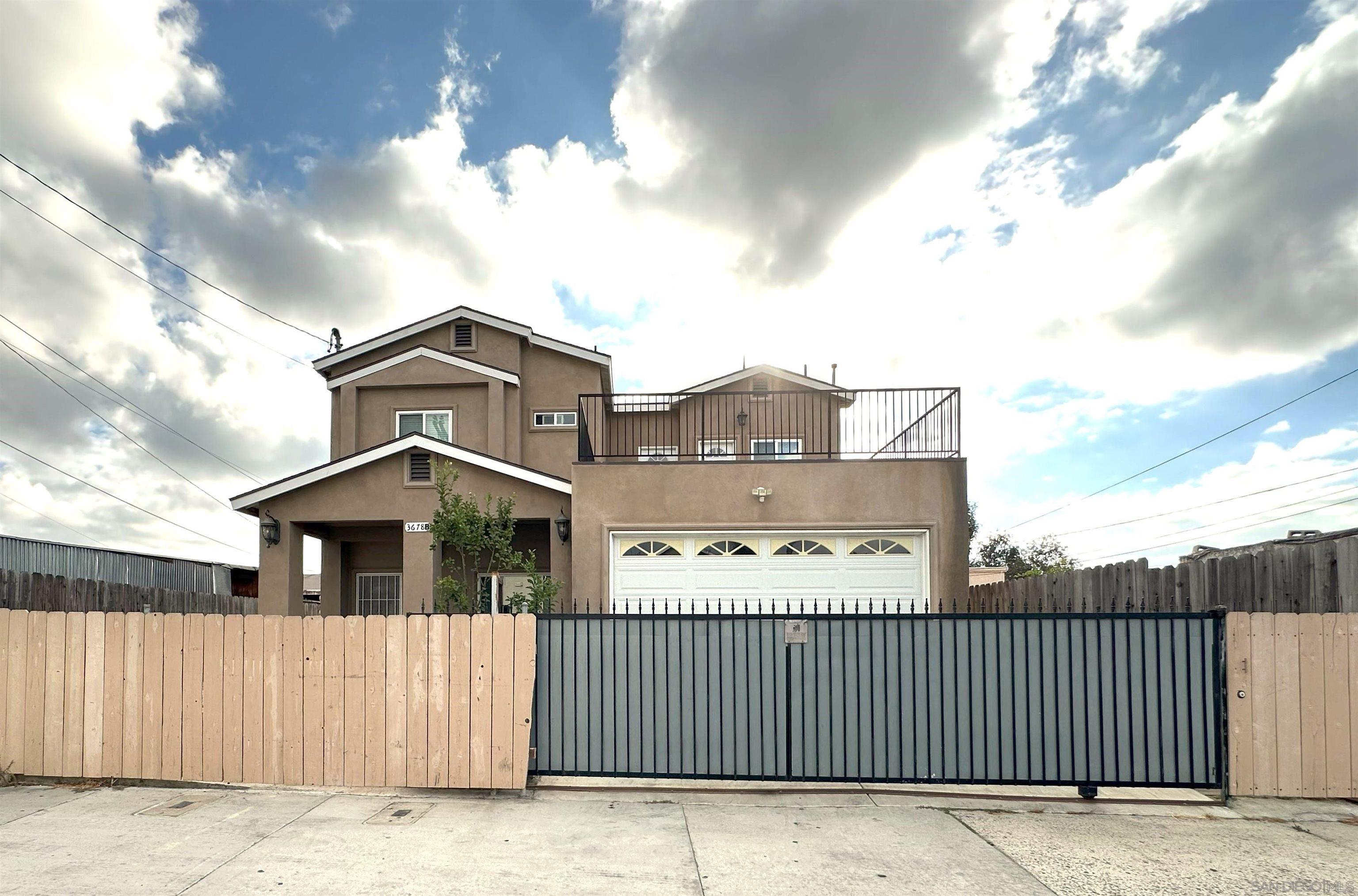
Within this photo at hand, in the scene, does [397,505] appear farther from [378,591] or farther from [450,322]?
[450,322]

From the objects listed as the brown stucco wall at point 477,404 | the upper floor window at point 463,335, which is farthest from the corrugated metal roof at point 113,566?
the upper floor window at point 463,335

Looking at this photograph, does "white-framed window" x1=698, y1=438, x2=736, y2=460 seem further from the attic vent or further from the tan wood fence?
the tan wood fence

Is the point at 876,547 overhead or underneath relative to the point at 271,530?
underneath

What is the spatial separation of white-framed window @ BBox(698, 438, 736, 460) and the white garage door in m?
1.17

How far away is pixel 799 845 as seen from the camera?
5.88m

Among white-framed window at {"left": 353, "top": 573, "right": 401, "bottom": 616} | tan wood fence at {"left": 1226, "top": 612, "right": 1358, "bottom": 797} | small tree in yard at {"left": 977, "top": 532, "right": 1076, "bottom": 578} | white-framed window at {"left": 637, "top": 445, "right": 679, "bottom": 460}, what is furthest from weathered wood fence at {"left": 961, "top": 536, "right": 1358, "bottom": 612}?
small tree in yard at {"left": 977, "top": 532, "right": 1076, "bottom": 578}

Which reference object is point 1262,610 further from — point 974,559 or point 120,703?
point 974,559

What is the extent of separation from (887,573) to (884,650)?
14.4 ft

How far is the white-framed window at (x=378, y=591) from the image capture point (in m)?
16.2

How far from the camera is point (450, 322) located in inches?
720

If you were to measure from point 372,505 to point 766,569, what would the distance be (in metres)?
6.47

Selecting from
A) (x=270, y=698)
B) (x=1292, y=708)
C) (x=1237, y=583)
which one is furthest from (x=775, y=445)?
(x=270, y=698)

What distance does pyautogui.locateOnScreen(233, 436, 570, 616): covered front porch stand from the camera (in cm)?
1255

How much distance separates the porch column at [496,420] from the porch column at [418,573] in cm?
430
